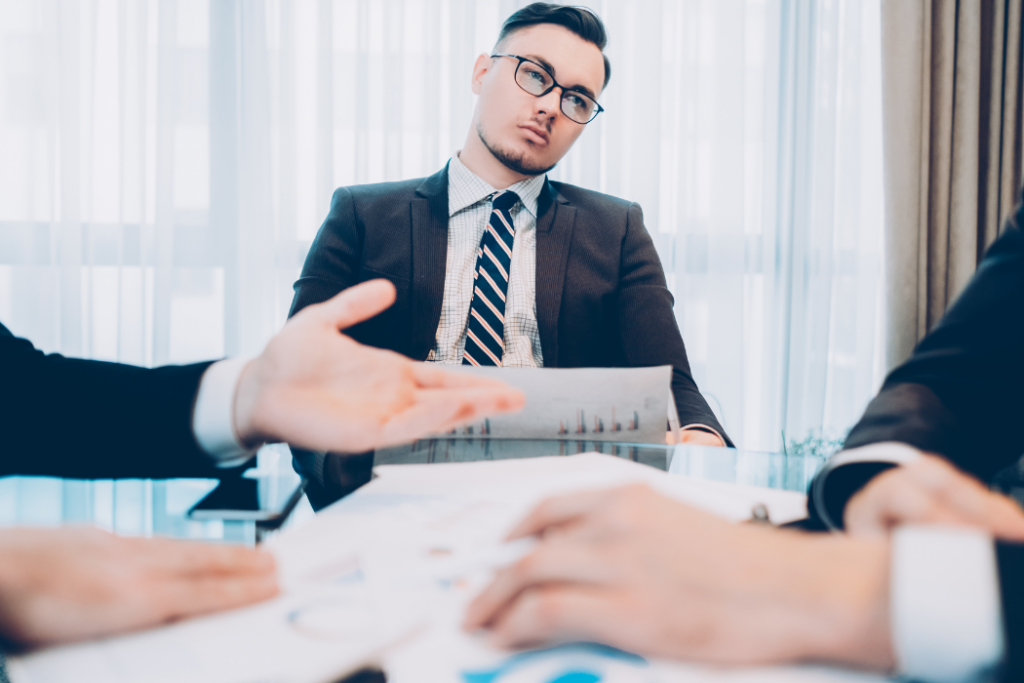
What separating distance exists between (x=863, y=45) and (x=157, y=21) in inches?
103

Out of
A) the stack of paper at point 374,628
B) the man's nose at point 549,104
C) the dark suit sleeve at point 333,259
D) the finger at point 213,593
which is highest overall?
the man's nose at point 549,104

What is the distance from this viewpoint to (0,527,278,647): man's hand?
32 centimetres

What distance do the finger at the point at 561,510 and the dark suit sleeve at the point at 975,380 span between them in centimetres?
34

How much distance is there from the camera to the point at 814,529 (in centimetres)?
50

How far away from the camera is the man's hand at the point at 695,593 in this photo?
0.30 meters

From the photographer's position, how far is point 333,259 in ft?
4.66

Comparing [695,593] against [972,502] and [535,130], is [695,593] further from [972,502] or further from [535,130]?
[535,130]

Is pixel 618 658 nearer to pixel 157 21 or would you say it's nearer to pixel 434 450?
pixel 434 450

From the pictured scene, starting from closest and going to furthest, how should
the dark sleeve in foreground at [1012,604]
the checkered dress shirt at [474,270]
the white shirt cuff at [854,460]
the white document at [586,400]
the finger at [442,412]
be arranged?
the dark sleeve in foreground at [1012,604], the white shirt cuff at [854,460], the finger at [442,412], the white document at [586,400], the checkered dress shirt at [474,270]

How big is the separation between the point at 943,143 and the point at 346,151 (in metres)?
2.23

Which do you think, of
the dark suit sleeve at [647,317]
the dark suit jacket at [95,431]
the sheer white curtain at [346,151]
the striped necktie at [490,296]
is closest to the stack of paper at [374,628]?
the dark suit jacket at [95,431]

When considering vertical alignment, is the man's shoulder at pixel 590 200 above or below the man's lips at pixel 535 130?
below

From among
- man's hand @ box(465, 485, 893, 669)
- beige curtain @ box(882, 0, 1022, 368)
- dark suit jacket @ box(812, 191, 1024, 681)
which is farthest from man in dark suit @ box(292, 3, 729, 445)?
beige curtain @ box(882, 0, 1022, 368)

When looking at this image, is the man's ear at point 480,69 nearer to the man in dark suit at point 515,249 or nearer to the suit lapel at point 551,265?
the man in dark suit at point 515,249
